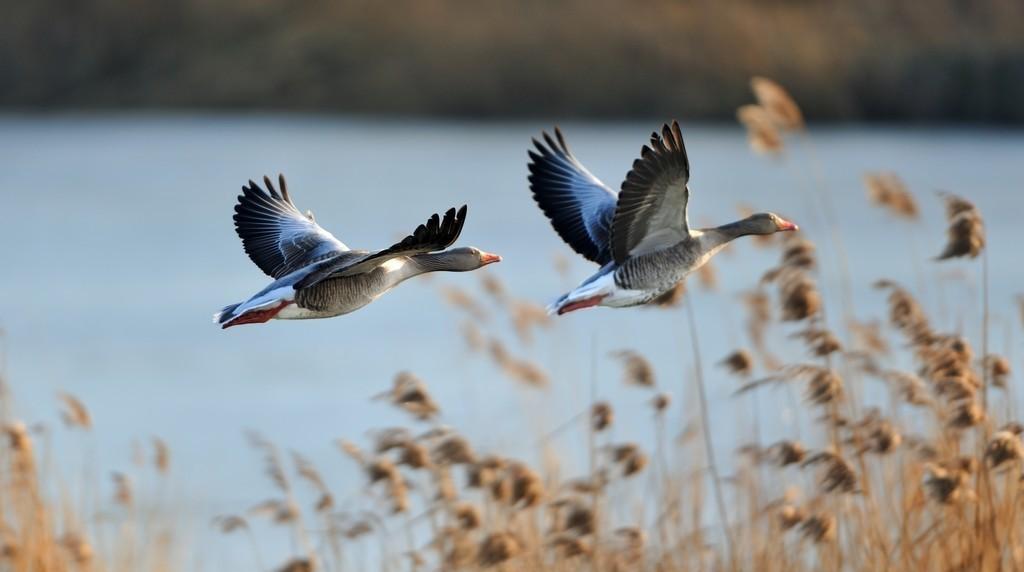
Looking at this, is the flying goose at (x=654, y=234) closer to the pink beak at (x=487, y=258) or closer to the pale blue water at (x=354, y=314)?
the pink beak at (x=487, y=258)

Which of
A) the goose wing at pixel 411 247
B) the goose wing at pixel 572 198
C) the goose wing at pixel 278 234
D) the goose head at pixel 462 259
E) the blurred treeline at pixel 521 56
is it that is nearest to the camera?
the goose wing at pixel 411 247

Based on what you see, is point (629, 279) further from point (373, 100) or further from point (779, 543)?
point (373, 100)

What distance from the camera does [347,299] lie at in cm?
335

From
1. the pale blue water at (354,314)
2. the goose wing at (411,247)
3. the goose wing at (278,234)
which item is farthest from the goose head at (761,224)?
the pale blue water at (354,314)

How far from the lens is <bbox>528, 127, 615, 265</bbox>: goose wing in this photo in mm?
4414

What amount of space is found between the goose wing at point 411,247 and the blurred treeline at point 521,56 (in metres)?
34.4

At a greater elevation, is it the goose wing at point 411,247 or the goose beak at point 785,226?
the goose wing at point 411,247

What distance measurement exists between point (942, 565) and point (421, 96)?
3829cm

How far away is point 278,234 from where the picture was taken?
166 inches

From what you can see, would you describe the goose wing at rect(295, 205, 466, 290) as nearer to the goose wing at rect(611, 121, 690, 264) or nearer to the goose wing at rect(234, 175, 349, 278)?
the goose wing at rect(234, 175, 349, 278)

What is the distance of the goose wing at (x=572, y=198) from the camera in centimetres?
441

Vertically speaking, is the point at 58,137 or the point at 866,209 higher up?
the point at 58,137

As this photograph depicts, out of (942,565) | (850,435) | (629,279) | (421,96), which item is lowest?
(942,565)

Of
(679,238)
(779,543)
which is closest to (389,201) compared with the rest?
(779,543)
